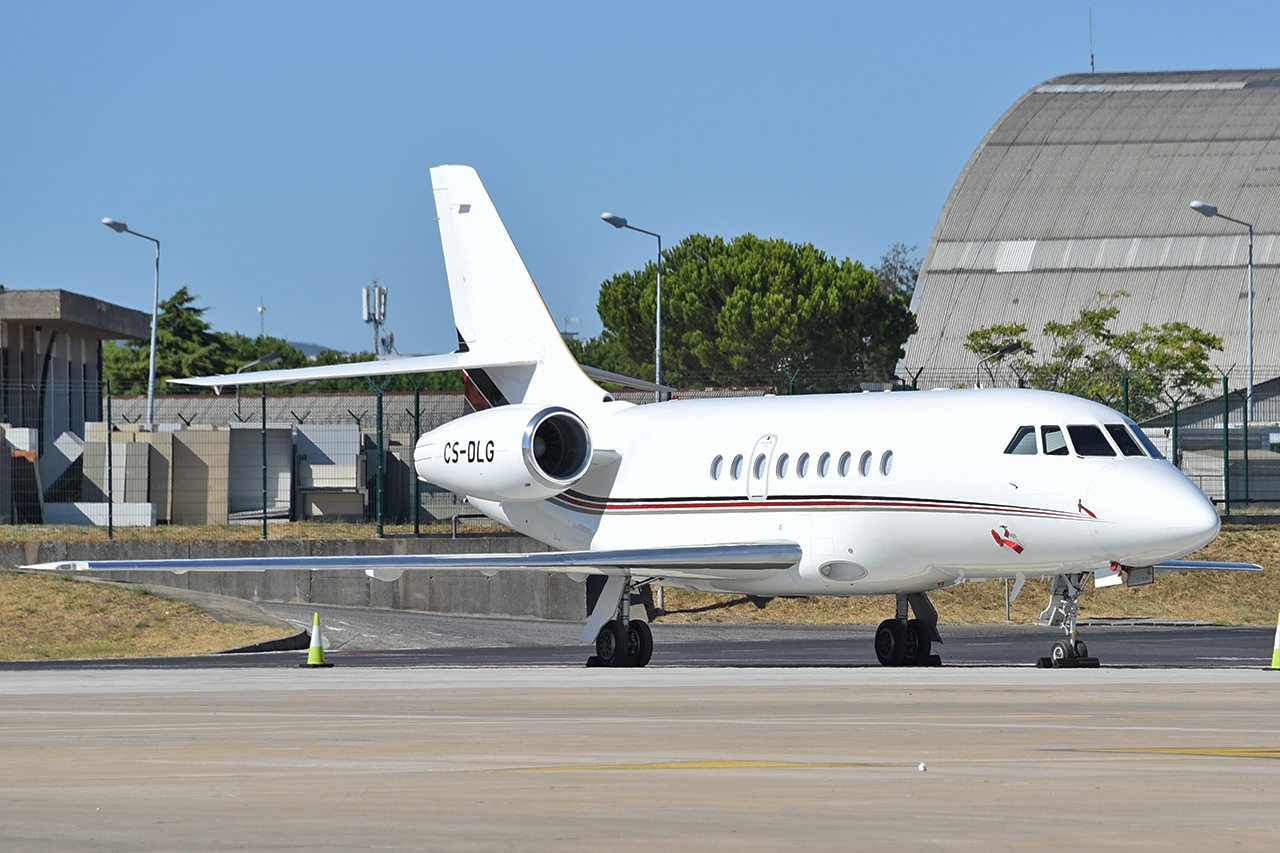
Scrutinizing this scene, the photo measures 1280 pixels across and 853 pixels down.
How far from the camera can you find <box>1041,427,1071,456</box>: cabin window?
17250mm

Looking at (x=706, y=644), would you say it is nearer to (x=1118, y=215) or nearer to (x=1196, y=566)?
(x=1196, y=566)

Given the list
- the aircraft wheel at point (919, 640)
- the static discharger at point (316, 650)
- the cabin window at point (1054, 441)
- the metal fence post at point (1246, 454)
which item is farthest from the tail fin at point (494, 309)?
the metal fence post at point (1246, 454)

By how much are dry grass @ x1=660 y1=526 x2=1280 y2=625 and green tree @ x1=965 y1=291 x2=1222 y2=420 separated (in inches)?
689

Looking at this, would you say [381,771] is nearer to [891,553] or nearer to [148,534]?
[891,553]

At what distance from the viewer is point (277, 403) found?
2879 inches

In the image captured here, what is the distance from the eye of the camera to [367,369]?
2164cm

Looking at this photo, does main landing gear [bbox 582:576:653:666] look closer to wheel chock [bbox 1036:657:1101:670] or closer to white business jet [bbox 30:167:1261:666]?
white business jet [bbox 30:167:1261:666]

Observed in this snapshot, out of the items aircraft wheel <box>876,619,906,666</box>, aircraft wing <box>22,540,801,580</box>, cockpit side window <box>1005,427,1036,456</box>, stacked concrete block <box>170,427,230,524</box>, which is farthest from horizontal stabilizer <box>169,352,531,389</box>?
stacked concrete block <box>170,427,230,524</box>

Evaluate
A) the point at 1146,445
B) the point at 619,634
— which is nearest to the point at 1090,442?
the point at 1146,445

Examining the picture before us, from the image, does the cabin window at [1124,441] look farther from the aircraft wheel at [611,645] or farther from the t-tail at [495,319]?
the t-tail at [495,319]

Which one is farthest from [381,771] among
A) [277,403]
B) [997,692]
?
[277,403]

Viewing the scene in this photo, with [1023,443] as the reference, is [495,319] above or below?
above

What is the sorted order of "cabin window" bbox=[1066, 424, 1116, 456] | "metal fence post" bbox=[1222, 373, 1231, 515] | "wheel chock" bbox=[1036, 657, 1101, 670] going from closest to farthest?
"wheel chock" bbox=[1036, 657, 1101, 670], "cabin window" bbox=[1066, 424, 1116, 456], "metal fence post" bbox=[1222, 373, 1231, 515]

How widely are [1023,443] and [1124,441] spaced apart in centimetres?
98
